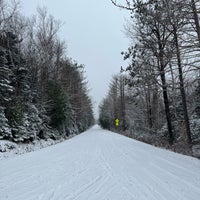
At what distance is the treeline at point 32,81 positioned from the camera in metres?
20.3

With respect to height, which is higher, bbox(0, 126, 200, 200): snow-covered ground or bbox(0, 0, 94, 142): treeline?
bbox(0, 0, 94, 142): treeline

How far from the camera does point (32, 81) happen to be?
101 ft

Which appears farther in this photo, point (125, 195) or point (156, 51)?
point (156, 51)

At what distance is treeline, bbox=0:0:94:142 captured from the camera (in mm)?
20297

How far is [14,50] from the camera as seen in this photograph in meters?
26.3

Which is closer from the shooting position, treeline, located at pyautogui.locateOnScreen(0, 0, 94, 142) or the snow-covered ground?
the snow-covered ground

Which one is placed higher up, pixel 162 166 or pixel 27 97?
pixel 27 97

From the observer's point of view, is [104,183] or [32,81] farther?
[32,81]

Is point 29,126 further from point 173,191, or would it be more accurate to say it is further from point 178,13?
point 173,191

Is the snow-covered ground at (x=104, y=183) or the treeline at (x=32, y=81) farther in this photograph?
the treeline at (x=32, y=81)

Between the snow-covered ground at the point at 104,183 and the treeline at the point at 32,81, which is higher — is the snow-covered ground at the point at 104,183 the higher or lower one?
the lower one

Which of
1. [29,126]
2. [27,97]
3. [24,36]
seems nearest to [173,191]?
[29,126]

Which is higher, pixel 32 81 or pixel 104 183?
pixel 32 81

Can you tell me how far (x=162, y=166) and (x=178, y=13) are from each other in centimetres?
552
